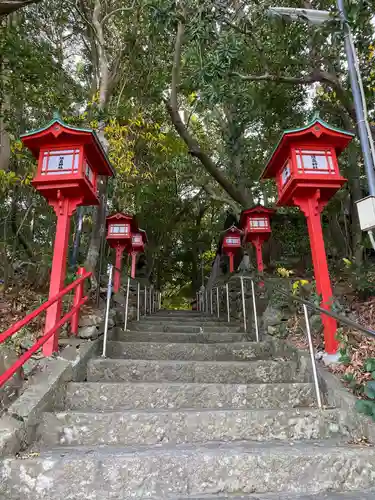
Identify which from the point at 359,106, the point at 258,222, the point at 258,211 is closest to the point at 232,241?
the point at 258,222

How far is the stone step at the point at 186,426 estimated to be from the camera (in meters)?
2.53

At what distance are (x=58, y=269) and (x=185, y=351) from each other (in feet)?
5.97

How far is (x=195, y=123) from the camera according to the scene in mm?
13820

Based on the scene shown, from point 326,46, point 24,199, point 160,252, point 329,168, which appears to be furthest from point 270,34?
point 160,252

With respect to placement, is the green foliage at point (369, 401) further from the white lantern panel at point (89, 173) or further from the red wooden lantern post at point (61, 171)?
A: the white lantern panel at point (89, 173)

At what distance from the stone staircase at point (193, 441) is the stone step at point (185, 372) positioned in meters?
0.01

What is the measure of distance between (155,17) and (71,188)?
2958mm

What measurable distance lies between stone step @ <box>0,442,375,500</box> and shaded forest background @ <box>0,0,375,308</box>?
9.90 ft

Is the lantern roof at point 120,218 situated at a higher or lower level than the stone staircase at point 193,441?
higher

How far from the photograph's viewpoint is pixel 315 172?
405 centimetres

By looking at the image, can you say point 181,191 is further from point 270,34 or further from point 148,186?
point 270,34

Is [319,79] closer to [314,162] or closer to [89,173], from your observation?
[314,162]

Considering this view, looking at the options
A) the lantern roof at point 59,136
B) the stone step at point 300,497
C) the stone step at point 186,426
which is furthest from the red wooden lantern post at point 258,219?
the stone step at point 300,497

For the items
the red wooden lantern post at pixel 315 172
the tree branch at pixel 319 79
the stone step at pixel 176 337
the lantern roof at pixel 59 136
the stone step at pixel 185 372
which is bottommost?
the stone step at pixel 185 372
